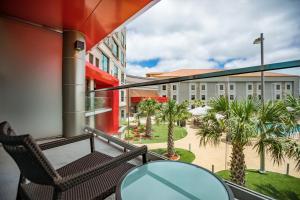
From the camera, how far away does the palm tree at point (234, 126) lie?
3.22 meters

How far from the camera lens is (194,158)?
10.1 m

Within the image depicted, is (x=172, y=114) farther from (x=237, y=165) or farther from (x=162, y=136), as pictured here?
(x=162, y=136)

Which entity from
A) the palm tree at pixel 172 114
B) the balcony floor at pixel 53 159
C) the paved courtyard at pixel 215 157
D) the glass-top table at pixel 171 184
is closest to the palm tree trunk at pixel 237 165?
the paved courtyard at pixel 215 157

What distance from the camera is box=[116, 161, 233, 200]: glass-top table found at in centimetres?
98

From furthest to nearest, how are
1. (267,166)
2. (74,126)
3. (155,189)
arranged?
(267,166)
(74,126)
(155,189)

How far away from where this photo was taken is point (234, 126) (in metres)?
3.29

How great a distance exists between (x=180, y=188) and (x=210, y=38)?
57.6m

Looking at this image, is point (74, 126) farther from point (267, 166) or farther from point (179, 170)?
point (267, 166)

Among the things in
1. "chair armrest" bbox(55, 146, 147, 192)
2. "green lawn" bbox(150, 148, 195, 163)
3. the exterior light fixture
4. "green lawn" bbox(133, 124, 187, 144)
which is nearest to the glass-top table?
"chair armrest" bbox(55, 146, 147, 192)

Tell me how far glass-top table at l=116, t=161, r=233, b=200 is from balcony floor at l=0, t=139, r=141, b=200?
759 millimetres

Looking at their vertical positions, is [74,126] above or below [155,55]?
below

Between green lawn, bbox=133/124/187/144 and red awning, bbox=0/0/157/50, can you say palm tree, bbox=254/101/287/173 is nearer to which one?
red awning, bbox=0/0/157/50

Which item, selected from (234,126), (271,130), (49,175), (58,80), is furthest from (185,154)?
(49,175)

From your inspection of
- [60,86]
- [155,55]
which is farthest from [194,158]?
[155,55]
